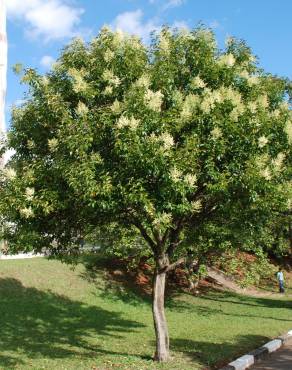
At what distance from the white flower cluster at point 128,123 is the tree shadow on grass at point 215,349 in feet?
20.3

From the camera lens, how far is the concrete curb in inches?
449

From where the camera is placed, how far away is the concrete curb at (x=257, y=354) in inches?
449

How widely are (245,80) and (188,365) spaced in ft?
22.9

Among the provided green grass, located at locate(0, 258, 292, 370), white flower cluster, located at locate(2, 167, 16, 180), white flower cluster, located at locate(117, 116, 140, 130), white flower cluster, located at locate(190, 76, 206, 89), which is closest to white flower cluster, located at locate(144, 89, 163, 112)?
white flower cluster, located at locate(117, 116, 140, 130)

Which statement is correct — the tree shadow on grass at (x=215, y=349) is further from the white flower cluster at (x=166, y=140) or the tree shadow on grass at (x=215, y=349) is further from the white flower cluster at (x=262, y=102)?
the white flower cluster at (x=262, y=102)

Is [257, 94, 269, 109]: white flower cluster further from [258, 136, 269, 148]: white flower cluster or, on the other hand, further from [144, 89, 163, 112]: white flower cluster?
[144, 89, 163, 112]: white flower cluster

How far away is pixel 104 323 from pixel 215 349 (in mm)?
7231

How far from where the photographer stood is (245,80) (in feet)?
38.6

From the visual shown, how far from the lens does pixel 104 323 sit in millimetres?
20125

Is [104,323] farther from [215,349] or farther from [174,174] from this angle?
[174,174]

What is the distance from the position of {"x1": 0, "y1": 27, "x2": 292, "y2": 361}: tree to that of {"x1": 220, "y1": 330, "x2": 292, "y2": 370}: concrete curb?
180cm

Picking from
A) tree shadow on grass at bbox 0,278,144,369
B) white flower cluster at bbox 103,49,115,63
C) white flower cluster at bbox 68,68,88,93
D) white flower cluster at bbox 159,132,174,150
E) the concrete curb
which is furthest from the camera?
tree shadow on grass at bbox 0,278,144,369

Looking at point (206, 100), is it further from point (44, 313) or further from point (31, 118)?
point (44, 313)

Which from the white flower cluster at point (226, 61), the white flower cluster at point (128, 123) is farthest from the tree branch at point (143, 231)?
the white flower cluster at point (226, 61)
